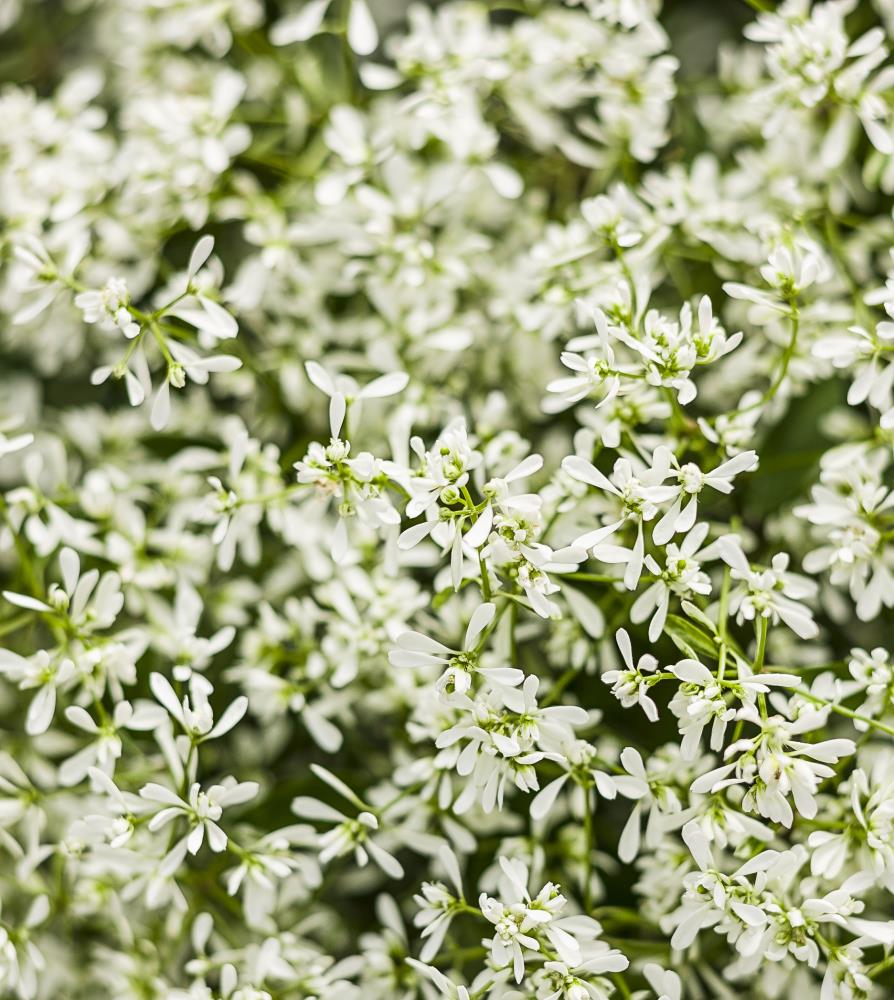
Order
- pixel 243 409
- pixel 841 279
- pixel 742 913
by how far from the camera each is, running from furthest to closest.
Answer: pixel 243 409, pixel 841 279, pixel 742 913

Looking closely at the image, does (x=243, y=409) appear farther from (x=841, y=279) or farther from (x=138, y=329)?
(x=841, y=279)

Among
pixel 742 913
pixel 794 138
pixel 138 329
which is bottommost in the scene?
pixel 742 913

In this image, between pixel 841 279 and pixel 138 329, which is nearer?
pixel 138 329

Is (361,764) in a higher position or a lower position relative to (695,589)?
lower

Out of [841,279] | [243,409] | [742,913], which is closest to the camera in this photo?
[742,913]

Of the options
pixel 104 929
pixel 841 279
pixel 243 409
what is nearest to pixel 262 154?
pixel 243 409

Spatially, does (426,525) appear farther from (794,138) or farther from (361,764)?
(794,138)
